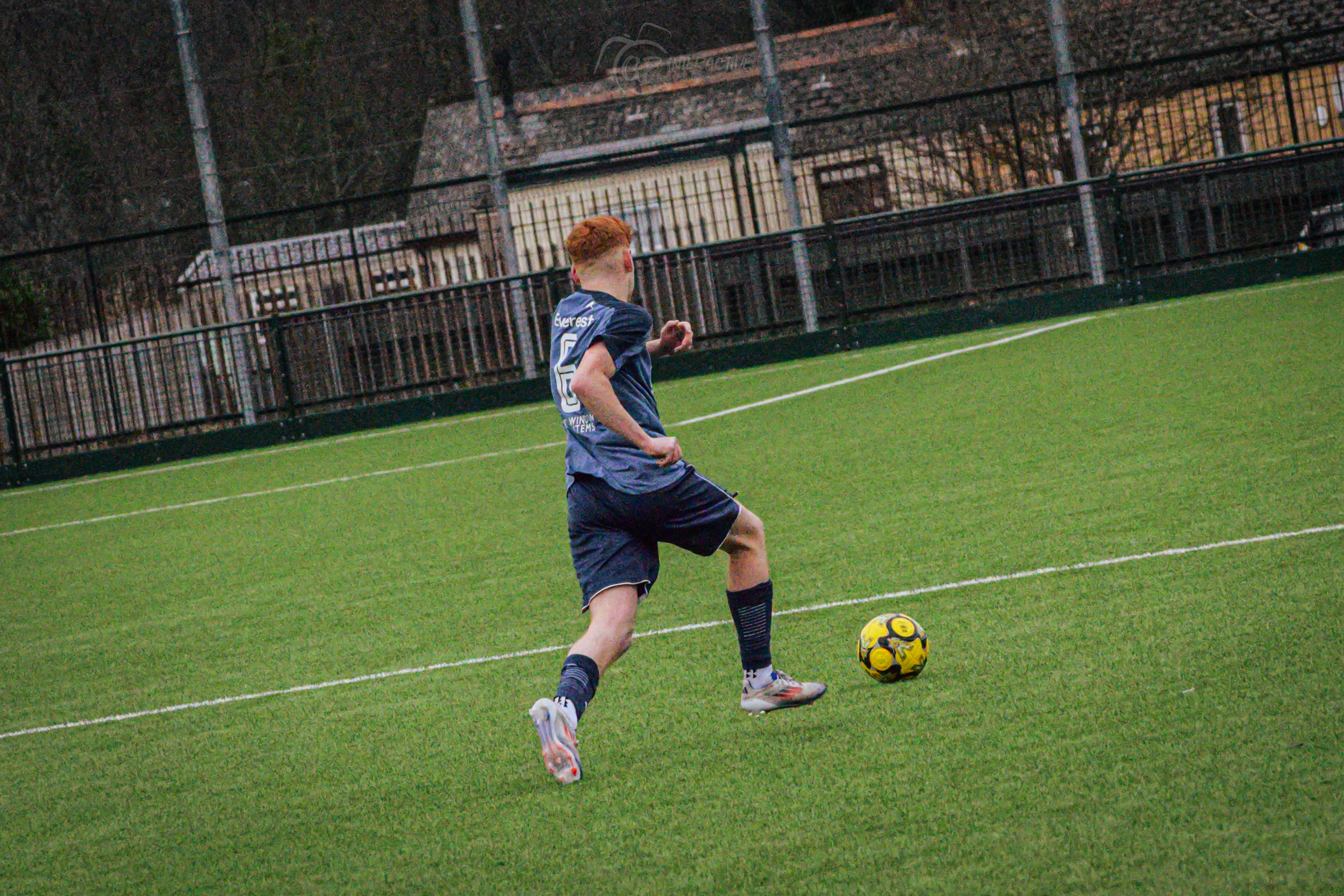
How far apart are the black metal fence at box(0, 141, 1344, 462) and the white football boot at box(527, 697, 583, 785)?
1343 cm

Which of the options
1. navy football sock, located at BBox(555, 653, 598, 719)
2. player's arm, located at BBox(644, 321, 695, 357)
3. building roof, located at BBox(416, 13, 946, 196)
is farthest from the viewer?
building roof, located at BBox(416, 13, 946, 196)

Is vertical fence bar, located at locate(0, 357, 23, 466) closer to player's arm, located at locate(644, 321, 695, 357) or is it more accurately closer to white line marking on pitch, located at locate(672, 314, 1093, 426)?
white line marking on pitch, located at locate(672, 314, 1093, 426)

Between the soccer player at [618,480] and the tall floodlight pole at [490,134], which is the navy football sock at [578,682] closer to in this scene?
the soccer player at [618,480]

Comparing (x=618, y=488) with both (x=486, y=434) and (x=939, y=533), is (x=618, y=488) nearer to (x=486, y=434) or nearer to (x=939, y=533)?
(x=939, y=533)

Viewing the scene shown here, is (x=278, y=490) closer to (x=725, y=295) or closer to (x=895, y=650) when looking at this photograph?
(x=725, y=295)

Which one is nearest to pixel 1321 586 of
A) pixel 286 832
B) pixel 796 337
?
pixel 286 832

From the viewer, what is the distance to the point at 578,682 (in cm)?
443

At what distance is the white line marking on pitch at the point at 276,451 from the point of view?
53.8 feet

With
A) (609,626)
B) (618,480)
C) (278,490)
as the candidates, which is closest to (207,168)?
(278,490)

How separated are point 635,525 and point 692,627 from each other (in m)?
1.48

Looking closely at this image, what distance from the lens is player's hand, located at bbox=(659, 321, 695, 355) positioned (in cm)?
512

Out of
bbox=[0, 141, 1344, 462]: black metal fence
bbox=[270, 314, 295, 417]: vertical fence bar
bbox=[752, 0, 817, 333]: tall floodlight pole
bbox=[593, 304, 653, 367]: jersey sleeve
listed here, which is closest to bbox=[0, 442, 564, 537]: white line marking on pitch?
bbox=[270, 314, 295, 417]: vertical fence bar

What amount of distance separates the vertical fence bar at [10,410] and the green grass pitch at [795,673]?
7.34 meters

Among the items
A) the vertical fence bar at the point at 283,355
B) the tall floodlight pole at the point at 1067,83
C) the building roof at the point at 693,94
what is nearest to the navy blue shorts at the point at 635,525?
the vertical fence bar at the point at 283,355
